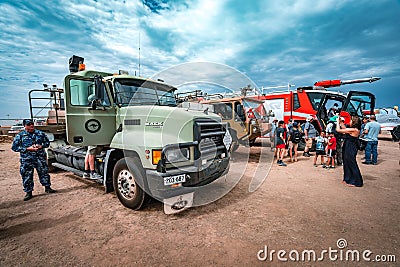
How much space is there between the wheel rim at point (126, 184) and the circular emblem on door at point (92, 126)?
1119 millimetres

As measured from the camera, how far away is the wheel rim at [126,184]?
3506 mm

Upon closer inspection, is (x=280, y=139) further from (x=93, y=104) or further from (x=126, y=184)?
(x=93, y=104)

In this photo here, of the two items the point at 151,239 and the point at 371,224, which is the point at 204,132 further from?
the point at 371,224

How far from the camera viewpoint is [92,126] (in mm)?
4055

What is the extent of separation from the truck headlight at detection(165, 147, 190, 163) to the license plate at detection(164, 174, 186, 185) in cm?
26

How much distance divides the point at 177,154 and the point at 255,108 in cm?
664

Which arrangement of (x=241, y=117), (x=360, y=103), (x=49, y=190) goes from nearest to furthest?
(x=49, y=190) < (x=241, y=117) < (x=360, y=103)

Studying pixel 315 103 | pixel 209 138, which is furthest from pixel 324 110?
pixel 209 138

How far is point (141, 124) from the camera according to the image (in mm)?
3580

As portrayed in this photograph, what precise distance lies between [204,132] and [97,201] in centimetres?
268

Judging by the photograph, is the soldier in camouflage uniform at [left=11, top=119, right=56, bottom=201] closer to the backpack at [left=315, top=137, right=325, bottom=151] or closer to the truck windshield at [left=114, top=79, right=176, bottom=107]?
the truck windshield at [left=114, top=79, right=176, bottom=107]

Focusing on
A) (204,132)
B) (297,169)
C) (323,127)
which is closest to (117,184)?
(204,132)

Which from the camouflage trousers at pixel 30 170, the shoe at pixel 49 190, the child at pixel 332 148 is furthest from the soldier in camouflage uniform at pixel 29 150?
the child at pixel 332 148

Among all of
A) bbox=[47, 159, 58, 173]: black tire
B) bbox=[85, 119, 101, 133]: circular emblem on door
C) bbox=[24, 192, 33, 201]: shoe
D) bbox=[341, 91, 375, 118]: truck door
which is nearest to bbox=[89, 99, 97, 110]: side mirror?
bbox=[85, 119, 101, 133]: circular emblem on door
